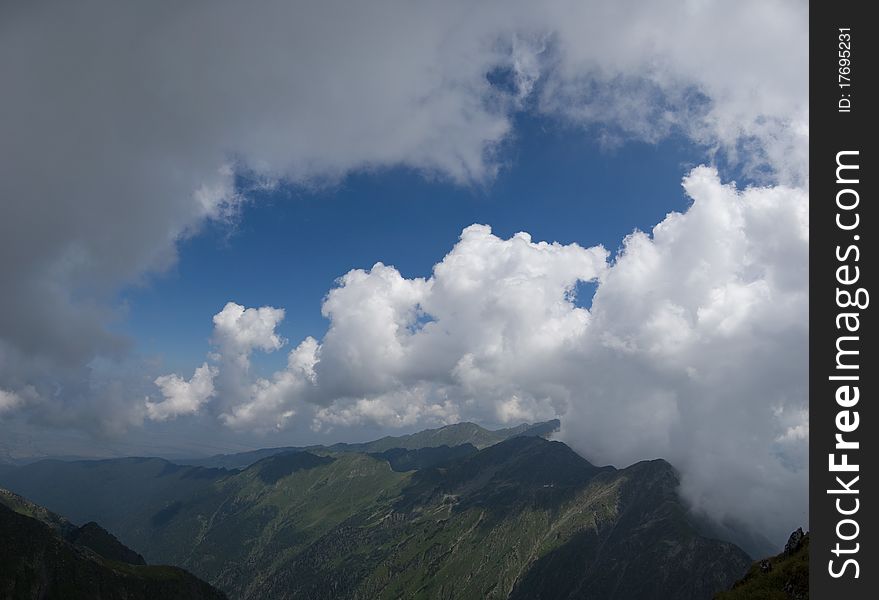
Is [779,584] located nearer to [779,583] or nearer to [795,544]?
[779,583]

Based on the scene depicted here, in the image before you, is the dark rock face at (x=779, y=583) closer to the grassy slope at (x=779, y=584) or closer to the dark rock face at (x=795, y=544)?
the grassy slope at (x=779, y=584)

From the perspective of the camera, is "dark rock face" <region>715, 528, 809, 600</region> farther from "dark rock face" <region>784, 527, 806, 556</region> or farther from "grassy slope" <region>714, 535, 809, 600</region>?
"dark rock face" <region>784, 527, 806, 556</region>

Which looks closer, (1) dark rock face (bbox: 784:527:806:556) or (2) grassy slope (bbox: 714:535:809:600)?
(2) grassy slope (bbox: 714:535:809:600)

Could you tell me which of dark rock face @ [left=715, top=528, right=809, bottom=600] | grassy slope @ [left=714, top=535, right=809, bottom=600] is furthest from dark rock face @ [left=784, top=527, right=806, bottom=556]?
grassy slope @ [left=714, top=535, right=809, bottom=600]

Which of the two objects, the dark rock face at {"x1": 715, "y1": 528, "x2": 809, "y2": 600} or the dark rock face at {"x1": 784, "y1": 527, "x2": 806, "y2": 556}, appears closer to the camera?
the dark rock face at {"x1": 715, "y1": 528, "x2": 809, "y2": 600}
